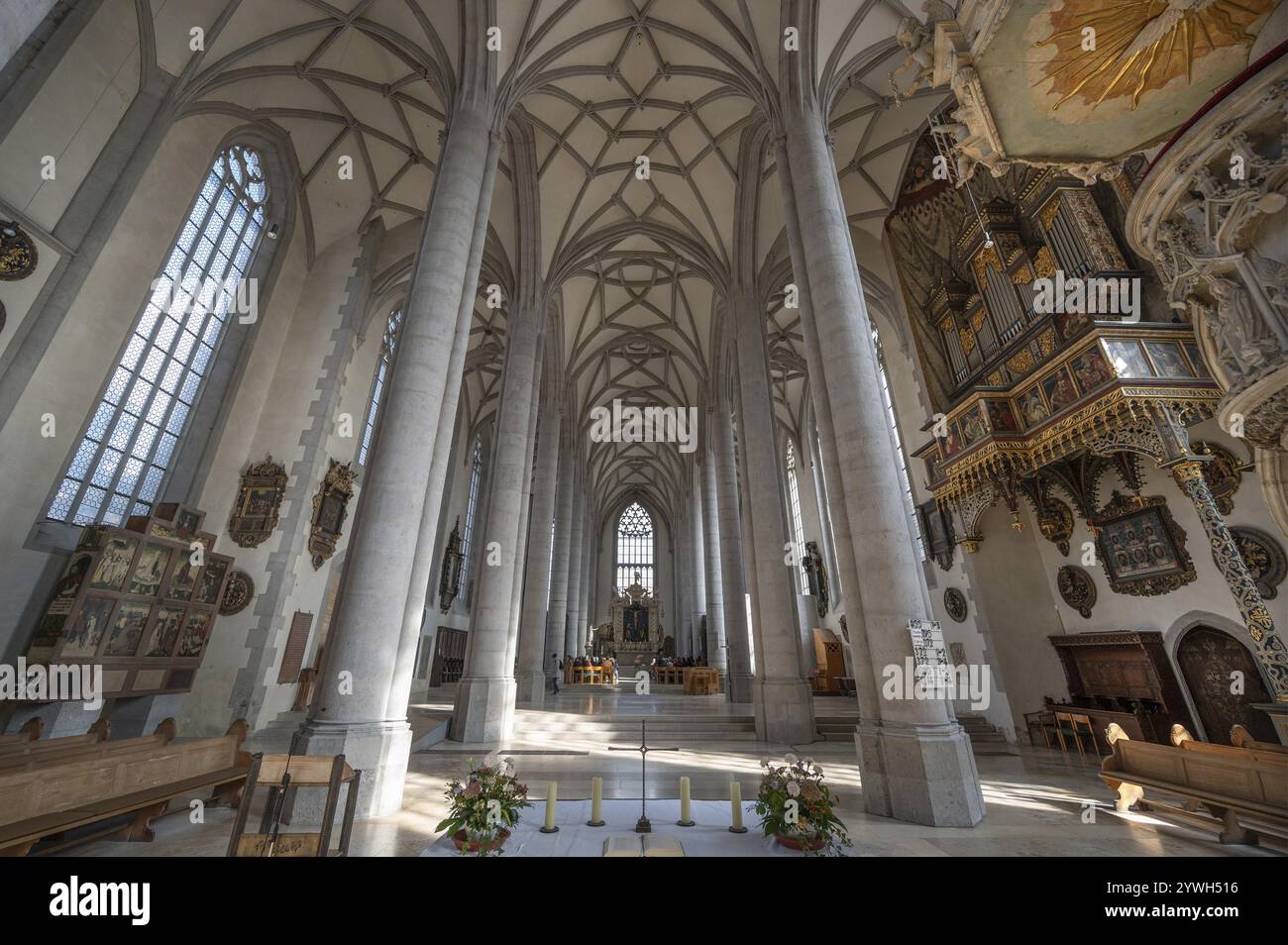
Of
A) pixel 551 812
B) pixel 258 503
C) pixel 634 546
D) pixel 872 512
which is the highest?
pixel 634 546

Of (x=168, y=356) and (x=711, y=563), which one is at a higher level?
(x=168, y=356)

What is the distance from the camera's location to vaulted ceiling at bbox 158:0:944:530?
9.02 m

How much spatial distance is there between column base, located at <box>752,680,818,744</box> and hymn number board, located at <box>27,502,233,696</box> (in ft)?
31.8

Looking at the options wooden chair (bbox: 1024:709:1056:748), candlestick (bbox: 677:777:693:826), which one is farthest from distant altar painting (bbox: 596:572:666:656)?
candlestick (bbox: 677:777:693:826)

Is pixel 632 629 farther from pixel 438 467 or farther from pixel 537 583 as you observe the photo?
pixel 438 467

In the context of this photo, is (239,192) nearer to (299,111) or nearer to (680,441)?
(299,111)

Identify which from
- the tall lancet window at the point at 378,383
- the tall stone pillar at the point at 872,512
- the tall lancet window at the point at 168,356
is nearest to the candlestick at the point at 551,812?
the tall stone pillar at the point at 872,512

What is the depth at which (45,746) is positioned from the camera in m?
4.73

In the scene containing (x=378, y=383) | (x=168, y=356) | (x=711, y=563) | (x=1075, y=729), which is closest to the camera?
(x=1075, y=729)

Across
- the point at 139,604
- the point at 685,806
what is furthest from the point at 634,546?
the point at 685,806

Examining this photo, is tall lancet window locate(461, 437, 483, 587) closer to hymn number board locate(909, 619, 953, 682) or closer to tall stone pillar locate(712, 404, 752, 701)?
tall stone pillar locate(712, 404, 752, 701)

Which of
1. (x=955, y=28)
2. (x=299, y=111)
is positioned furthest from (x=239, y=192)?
(x=955, y=28)

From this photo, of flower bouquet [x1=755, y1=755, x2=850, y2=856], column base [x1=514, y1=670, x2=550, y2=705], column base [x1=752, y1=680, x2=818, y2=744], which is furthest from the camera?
column base [x1=514, y1=670, x2=550, y2=705]

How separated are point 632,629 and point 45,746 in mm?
28195
